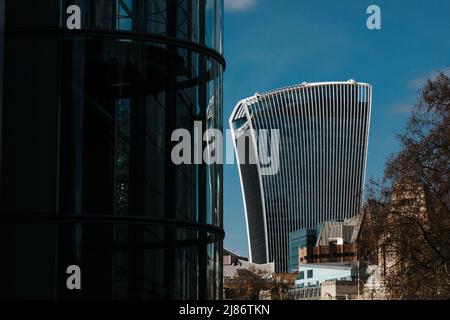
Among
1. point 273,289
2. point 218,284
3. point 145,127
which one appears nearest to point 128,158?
point 145,127

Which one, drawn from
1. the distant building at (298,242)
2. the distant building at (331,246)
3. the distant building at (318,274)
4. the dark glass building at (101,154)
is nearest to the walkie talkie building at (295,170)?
the distant building at (298,242)

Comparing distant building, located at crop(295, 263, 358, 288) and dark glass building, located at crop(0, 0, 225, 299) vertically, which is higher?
distant building, located at crop(295, 263, 358, 288)

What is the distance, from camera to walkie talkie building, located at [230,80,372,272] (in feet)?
609

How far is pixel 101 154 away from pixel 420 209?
23.2 metres

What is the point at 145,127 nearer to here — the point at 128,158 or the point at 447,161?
the point at 128,158

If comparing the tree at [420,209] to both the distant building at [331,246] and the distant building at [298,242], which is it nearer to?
the distant building at [331,246]

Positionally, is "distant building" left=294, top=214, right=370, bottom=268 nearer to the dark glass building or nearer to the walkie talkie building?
the walkie talkie building

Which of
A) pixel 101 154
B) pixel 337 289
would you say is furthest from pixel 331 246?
pixel 101 154

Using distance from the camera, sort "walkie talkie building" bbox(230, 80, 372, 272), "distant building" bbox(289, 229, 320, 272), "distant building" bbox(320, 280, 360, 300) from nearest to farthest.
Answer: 1. "distant building" bbox(320, 280, 360, 300)
2. "distant building" bbox(289, 229, 320, 272)
3. "walkie talkie building" bbox(230, 80, 372, 272)

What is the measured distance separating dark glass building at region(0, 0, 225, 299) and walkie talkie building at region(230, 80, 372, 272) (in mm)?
174047

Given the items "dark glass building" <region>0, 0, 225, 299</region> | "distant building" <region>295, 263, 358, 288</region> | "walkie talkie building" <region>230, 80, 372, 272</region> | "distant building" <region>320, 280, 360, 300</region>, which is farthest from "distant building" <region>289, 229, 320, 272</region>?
"dark glass building" <region>0, 0, 225, 299</region>

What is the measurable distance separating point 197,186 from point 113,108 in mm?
1102

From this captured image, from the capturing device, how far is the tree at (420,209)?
28797 millimetres

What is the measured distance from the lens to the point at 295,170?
188 m
